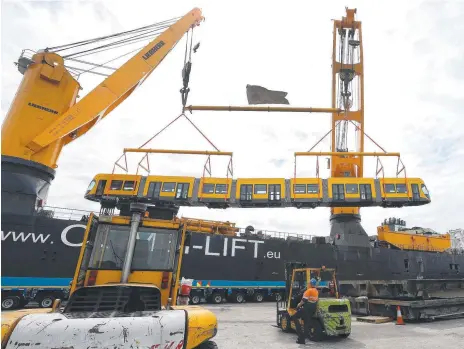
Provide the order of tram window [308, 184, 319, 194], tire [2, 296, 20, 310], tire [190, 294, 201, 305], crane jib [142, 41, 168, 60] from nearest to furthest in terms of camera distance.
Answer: tire [2, 296, 20, 310], tire [190, 294, 201, 305], crane jib [142, 41, 168, 60], tram window [308, 184, 319, 194]

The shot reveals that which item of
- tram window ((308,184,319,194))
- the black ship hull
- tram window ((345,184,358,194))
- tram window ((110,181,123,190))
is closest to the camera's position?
the black ship hull

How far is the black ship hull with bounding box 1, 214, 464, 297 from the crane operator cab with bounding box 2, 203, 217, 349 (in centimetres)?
1135

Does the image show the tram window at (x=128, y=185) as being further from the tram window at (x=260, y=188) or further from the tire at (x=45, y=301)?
the tire at (x=45, y=301)

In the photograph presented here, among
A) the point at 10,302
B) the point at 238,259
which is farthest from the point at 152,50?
the point at 10,302

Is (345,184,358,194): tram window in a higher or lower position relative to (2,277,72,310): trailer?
higher

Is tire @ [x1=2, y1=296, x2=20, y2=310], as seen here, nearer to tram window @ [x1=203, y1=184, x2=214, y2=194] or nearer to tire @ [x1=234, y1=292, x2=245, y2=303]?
tire @ [x1=234, y1=292, x2=245, y2=303]

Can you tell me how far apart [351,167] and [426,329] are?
19190 mm

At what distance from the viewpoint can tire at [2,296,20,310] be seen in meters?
Result: 13.7

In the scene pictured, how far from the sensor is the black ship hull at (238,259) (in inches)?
578

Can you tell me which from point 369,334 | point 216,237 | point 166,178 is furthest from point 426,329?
point 166,178

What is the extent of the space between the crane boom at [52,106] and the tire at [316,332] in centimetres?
1364

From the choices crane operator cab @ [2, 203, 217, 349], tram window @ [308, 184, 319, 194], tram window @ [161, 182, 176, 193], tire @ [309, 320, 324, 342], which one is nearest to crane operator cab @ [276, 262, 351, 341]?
tire @ [309, 320, 324, 342]

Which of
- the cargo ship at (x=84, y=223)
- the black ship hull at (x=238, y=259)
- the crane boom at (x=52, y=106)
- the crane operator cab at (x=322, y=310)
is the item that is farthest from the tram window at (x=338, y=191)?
the crane boom at (x=52, y=106)

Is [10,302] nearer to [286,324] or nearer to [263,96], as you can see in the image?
[286,324]
